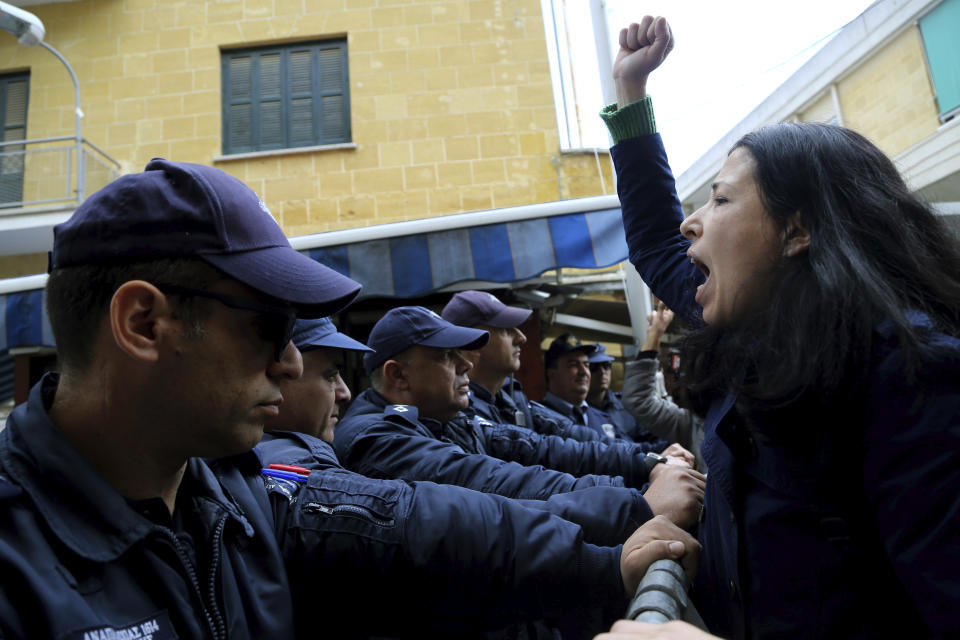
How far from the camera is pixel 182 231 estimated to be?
1.28m

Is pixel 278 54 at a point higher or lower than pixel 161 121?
higher

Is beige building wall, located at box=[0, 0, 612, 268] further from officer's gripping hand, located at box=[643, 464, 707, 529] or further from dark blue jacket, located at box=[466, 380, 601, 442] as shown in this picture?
officer's gripping hand, located at box=[643, 464, 707, 529]

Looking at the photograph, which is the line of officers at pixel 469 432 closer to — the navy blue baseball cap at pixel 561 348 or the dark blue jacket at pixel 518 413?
the dark blue jacket at pixel 518 413

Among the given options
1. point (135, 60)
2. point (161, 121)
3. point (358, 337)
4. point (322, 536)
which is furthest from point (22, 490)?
point (135, 60)

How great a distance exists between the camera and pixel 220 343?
132cm

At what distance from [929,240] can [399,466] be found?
1.80 m

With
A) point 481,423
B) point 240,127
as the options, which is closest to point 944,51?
point 481,423

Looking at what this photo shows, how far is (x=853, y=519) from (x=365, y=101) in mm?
9474

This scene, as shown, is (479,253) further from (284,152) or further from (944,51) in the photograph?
(944,51)

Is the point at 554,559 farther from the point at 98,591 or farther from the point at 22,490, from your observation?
the point at 22,490

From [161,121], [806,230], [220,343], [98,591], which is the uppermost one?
[161,121]

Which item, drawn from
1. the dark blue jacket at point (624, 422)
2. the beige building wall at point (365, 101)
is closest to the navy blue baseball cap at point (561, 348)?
the dark blue jacket at point (624, 422)

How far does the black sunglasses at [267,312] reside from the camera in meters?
1.29

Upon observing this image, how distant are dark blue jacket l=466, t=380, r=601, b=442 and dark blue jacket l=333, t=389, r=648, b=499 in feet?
1.77
